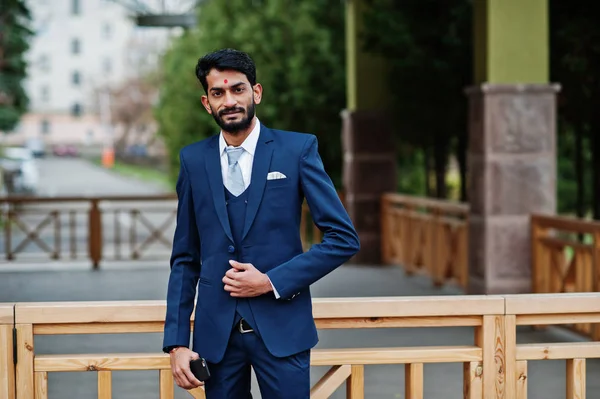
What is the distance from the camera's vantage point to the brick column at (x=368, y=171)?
1698cm

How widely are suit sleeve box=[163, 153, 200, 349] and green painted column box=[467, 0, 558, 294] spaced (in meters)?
7.58

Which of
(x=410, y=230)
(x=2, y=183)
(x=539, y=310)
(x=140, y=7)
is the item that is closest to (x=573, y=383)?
(x=539, y=310)

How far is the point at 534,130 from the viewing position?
37.7 ft

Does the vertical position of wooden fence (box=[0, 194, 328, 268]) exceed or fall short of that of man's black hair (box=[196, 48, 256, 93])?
it falls short

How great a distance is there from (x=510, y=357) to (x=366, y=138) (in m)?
12.3

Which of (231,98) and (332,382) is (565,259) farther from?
(231,98)

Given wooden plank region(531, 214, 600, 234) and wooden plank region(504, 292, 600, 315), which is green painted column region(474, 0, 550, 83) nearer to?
wooden plank region(531, 214, 600, 234)

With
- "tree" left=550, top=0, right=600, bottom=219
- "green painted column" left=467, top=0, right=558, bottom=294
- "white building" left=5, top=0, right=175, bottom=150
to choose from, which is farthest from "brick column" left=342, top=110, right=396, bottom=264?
"white building" left=5, top=0, right=175, bottom=150

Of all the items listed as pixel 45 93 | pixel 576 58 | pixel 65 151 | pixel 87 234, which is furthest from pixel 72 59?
pixel 576 58

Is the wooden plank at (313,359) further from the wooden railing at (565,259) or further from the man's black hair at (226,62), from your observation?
the wooden railing at (565,259)

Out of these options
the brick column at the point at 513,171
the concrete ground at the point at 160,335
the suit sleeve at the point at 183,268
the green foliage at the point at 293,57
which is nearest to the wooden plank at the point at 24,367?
the suit sleeve at the point at 183,268

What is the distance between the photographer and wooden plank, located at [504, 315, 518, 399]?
480cm

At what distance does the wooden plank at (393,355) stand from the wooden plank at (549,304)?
22 cm

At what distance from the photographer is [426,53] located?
16.5m
